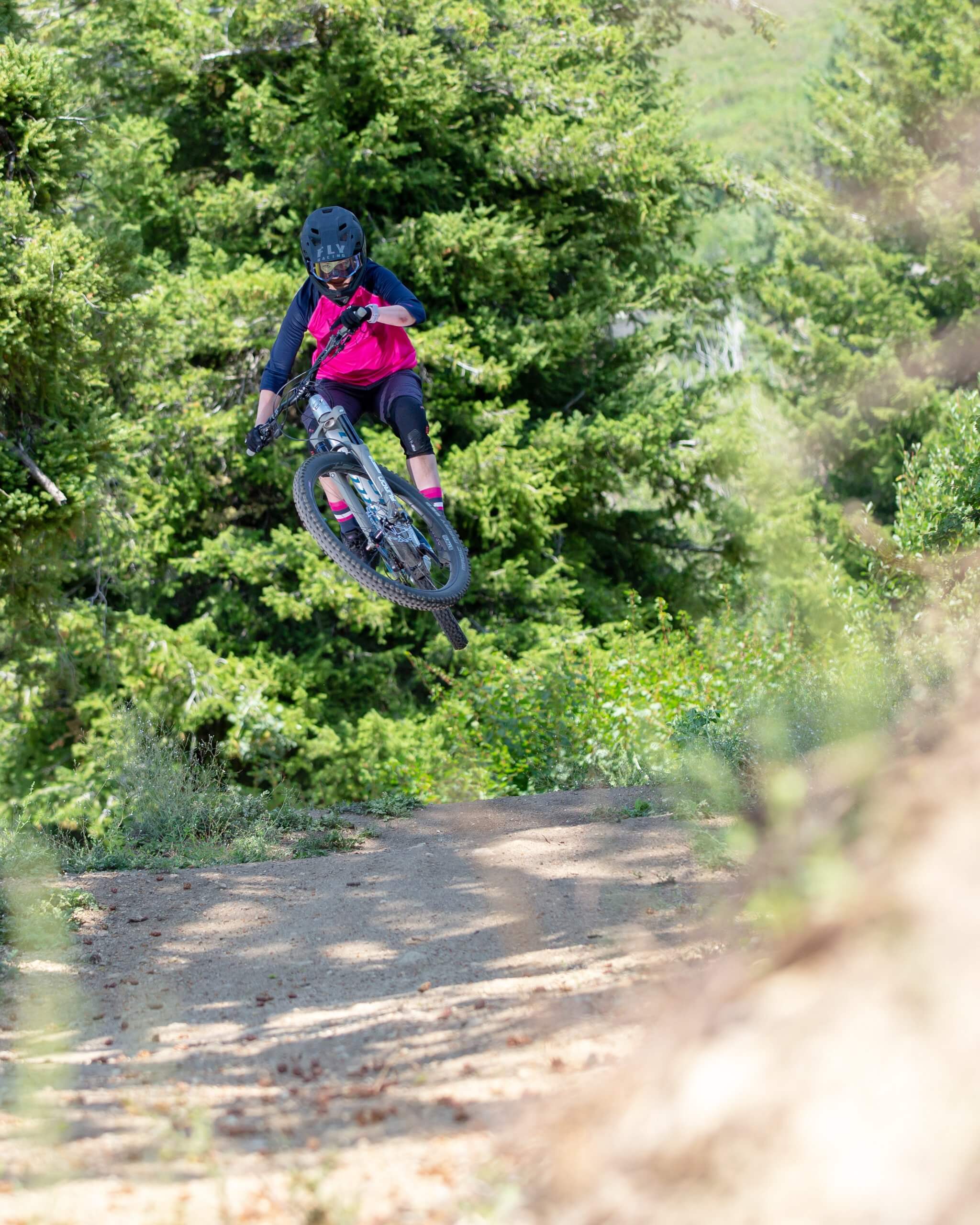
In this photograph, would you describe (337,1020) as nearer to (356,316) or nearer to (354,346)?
(356,316)

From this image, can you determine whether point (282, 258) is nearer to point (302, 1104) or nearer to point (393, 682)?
point (393, 682)

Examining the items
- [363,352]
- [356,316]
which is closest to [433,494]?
[363,352]

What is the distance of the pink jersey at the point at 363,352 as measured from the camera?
23.1 ft

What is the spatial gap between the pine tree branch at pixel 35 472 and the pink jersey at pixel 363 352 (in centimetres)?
295

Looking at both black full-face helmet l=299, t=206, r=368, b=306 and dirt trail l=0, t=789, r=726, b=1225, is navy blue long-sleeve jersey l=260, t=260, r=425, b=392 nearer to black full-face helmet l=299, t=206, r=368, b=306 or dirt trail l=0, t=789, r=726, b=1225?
black full-face helmet l=299, t=206, r=368, b=306

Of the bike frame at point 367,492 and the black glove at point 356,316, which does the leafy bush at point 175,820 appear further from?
the black glove at point 356,316

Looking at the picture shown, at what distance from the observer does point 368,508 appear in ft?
23.1

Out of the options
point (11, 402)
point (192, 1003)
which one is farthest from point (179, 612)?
point (192, 1003)

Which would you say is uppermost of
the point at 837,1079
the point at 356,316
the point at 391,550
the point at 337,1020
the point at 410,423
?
the point at 356,316

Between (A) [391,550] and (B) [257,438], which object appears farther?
(A) [391,550]

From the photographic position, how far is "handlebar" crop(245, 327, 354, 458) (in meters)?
6.88

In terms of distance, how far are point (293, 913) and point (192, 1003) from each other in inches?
48.5

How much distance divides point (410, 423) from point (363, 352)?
50 centimetres

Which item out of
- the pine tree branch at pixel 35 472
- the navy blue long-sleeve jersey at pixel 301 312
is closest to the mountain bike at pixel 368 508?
the navy blue long-sleeve jersey at pixel 301 312
